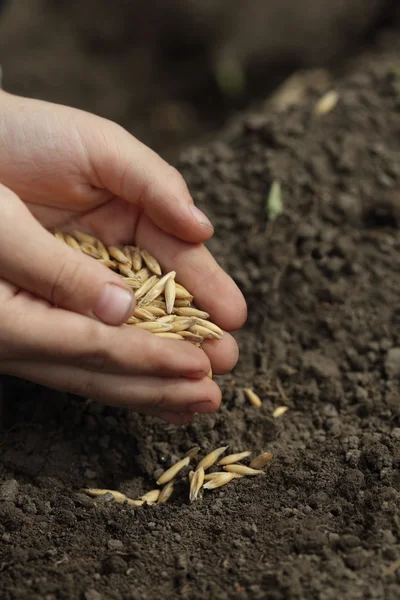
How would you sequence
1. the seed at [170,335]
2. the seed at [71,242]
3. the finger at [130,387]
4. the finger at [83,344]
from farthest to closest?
the seed at [71,242] < the seed at [170,335] < the finger at [130,387] < the finger at [83,344]

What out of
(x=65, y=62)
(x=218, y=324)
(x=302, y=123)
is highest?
(x=302, y=123)

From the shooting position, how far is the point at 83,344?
2.41m

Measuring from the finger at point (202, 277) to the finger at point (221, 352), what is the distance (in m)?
0.10

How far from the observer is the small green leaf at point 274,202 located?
12.3ft

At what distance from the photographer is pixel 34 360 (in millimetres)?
2561

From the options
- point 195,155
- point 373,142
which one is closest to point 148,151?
point 195,155

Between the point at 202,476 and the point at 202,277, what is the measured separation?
785mm

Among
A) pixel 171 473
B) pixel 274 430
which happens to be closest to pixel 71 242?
pixel 171 473

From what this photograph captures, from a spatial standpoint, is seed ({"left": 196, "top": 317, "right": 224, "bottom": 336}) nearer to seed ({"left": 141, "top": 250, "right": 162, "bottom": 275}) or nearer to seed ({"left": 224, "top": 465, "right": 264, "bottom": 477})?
seed ({"left": 141, "top": 250, "right": 162, "bottom": 275})

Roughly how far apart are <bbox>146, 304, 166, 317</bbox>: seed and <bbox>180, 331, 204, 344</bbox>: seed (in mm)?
131

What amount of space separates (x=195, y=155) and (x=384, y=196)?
1.10 meters

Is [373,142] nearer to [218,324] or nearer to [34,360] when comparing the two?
[218,324]

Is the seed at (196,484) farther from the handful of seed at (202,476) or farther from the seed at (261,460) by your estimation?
the seed at (261,460)

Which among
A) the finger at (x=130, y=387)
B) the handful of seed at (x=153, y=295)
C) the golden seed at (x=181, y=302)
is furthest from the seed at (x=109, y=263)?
the finger at (x=130, y=387)
